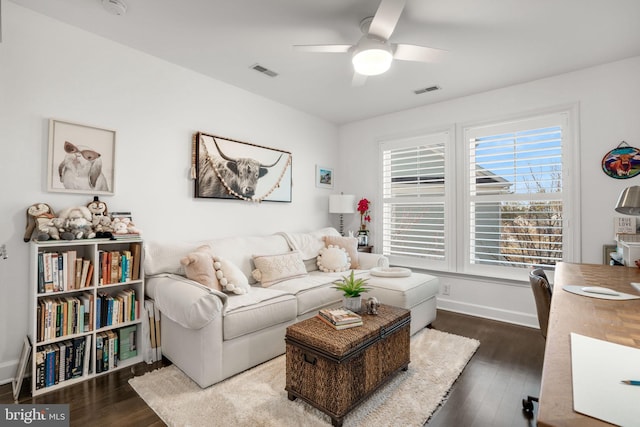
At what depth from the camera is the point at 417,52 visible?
2309 mm

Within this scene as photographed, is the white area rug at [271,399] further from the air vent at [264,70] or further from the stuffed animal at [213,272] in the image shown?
the air vent at [264,70]

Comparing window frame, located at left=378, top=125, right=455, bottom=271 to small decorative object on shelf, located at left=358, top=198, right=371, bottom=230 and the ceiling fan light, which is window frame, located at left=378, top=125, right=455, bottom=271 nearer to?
small decorative object on shelf, located at left=358, top=198, right=371, bottom=230

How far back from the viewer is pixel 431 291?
329 centimetres

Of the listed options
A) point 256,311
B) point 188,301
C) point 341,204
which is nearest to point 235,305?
point 256,311

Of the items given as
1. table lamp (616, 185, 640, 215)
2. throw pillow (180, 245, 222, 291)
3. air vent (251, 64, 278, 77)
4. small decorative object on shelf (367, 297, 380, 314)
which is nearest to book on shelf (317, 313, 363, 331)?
small decorative object on shelf (367, 297, 380, 314)

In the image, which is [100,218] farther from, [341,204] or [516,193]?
[516,193]

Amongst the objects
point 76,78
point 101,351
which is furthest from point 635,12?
point 101,351

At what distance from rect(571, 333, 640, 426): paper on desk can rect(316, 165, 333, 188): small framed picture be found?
3.90m

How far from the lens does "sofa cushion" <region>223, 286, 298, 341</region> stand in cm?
223

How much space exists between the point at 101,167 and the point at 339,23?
7.18 feet

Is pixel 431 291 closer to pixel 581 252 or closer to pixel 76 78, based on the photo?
pixel 581 252

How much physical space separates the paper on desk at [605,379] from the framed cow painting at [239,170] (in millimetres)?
3116

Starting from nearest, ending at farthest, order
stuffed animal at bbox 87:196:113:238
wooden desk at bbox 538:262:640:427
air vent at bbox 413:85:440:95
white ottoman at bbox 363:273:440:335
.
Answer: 1. wooden desk at bbox 538:262:640:427
2. stuffed animal at bbox 87:196:113:238
3. white ottoman at bbox 363:273:440:335
4. air vent at bbox 413:85:440:95

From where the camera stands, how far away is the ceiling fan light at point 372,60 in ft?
7.38
